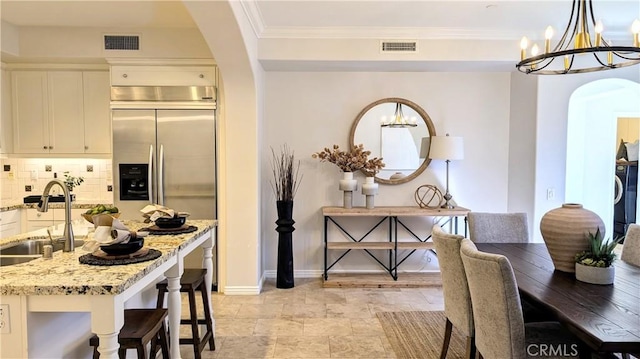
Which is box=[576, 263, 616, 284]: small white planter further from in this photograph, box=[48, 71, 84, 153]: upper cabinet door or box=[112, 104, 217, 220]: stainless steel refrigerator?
box=[48, 71, 84, 153]: upper cabinet door

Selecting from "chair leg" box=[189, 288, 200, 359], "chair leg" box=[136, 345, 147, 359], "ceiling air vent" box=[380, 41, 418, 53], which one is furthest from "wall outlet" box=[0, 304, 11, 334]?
"ceiling air vent" box=[380, 41, 418, 53]

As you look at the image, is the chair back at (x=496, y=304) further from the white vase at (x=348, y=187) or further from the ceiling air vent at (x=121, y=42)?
the ceiling air vent at (x=121, y=42)

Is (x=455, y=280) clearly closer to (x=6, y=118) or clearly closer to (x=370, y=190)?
(x=370, y=190)

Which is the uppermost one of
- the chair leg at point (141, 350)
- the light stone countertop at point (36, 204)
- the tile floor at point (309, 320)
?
the light stone countertop at point (36, 204)

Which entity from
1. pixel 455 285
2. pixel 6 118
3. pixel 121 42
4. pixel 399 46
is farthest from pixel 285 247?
pixel 6 118

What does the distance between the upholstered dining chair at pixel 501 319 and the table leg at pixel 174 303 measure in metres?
1.61

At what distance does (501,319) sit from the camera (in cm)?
184

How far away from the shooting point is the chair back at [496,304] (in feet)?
5.90

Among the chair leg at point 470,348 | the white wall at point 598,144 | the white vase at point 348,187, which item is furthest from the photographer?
the white wall at point 598,144

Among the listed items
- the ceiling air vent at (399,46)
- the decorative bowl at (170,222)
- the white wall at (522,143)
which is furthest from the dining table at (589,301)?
the ceiling air vent at (399,46)

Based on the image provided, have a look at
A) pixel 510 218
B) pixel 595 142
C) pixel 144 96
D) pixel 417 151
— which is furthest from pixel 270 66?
pixel 595 142

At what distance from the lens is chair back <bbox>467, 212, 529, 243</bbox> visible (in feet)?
10.5

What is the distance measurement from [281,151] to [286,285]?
1548 millimetres

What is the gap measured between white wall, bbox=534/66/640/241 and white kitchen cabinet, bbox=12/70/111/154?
472cm
